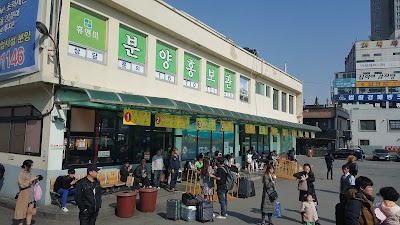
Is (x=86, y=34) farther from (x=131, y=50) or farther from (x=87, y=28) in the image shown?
(x=131, y=50)

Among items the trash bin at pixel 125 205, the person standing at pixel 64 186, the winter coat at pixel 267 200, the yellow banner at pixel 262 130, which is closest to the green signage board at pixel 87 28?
the person standing at pixel 64 186

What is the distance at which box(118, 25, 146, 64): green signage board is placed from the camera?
13705mm

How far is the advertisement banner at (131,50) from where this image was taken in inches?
538

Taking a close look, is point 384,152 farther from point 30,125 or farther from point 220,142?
point 30,125

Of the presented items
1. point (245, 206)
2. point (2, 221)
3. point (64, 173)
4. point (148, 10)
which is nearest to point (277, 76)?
point (148, 10)

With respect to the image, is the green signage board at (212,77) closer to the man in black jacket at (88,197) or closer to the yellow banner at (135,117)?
the yellow banner at (135,117)

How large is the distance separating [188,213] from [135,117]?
435 cm

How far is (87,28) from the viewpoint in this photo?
12.2 metres

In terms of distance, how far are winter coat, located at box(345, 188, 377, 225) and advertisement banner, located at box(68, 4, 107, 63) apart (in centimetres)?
1028

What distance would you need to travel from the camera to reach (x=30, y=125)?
467 inches

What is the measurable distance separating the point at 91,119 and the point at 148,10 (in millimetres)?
5712

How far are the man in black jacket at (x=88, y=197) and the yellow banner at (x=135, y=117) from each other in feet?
17.9

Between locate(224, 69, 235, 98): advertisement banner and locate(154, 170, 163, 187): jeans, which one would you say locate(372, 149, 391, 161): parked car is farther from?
locate(154, 170, 163, 187): jeans

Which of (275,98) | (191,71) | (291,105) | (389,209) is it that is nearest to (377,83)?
(291,105)
